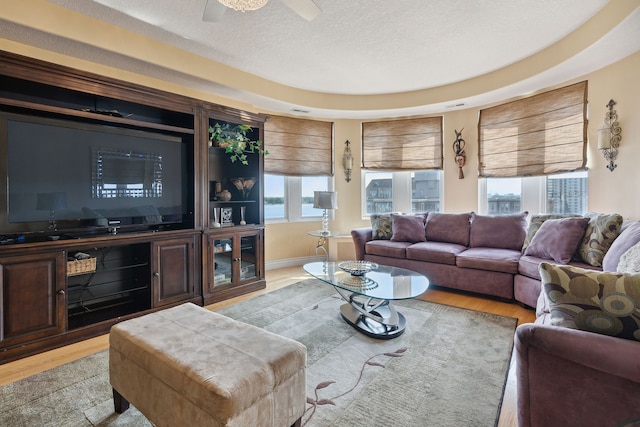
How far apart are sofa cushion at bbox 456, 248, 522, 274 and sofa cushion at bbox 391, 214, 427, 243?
0.73 m

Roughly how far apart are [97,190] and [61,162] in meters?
0.33

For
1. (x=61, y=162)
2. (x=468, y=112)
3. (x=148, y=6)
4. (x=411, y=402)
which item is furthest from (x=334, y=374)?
(x=468, y=112)

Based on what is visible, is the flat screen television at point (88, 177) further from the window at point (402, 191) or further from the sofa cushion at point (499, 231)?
the sofa cushion at point (499, 231)

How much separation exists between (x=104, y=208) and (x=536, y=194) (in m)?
5.04

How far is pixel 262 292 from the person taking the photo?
3865 millimetres

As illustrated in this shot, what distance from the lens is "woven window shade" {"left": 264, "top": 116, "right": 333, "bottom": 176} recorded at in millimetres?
4852

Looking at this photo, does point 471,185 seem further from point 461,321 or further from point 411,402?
point 411,402

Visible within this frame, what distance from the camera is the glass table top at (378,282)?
2.45m

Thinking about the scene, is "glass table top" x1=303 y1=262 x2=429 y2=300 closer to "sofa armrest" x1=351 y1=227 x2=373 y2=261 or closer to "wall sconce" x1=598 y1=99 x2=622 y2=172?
"sofa armrest" x1=351 y1=227 x2=373 y2=261

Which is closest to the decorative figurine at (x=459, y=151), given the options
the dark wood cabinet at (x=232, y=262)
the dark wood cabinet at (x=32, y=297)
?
the dark wood cabinet at (x=232, y=262)

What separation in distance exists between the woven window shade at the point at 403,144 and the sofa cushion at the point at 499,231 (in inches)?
48.9

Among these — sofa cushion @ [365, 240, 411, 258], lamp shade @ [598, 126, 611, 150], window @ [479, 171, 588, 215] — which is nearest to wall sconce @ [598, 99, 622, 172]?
lamp shade @ [598, 126, 611, 150]

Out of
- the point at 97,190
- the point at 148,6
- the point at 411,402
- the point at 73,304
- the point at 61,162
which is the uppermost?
the point at 148,6

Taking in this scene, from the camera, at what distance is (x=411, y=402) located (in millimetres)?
1775
